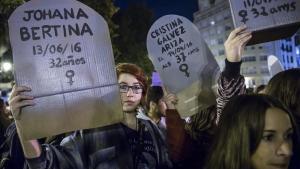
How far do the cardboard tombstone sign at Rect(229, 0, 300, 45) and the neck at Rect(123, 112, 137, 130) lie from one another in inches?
39.1

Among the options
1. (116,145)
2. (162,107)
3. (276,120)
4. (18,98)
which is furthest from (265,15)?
(162,107)

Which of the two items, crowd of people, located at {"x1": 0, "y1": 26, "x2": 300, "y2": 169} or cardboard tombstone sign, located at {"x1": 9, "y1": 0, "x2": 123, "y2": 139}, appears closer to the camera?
crowd of people, located at {"x1": 0, "y1": 26, "x2": 300, "y2": 169}

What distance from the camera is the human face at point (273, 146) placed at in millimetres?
2156

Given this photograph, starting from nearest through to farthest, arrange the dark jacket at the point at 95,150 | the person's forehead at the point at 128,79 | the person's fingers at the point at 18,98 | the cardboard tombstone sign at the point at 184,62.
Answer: the person's fingers at the point at 18,98 → the dark jacket at the point at 95,150 → the person's forehead at the point at 128,79 → the cardboard tombstone sign at the point at 184,62

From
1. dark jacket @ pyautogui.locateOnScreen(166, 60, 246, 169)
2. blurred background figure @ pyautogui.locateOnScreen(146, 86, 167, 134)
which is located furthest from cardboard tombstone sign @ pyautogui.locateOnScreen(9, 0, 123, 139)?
blurred background figure @ pyautogui.locateOnScreen(146, 86, 167, 134)

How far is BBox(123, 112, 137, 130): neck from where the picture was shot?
3.10m

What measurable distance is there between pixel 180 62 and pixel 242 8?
2.02 feet

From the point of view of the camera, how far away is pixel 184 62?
3348mm

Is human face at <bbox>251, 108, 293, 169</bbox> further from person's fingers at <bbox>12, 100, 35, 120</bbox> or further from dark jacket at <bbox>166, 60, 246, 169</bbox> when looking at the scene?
person's fingers at <bbox>12, 100, 35, 120</bbox>

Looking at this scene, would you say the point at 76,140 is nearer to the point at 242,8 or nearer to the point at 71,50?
the point at 71,50

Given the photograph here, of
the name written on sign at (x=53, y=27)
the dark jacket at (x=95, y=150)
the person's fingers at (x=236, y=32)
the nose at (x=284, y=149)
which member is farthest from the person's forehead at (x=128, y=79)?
the nose at (x=284, y=149)

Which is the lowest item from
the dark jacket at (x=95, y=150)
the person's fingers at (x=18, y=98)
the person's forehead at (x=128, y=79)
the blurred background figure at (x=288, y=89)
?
the dark jacket at (x=95, y=150)

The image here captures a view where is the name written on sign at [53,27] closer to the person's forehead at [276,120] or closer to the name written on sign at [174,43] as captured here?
the name written on sign at [174,43]

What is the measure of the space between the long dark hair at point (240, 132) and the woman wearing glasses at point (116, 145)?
29.5 inches
